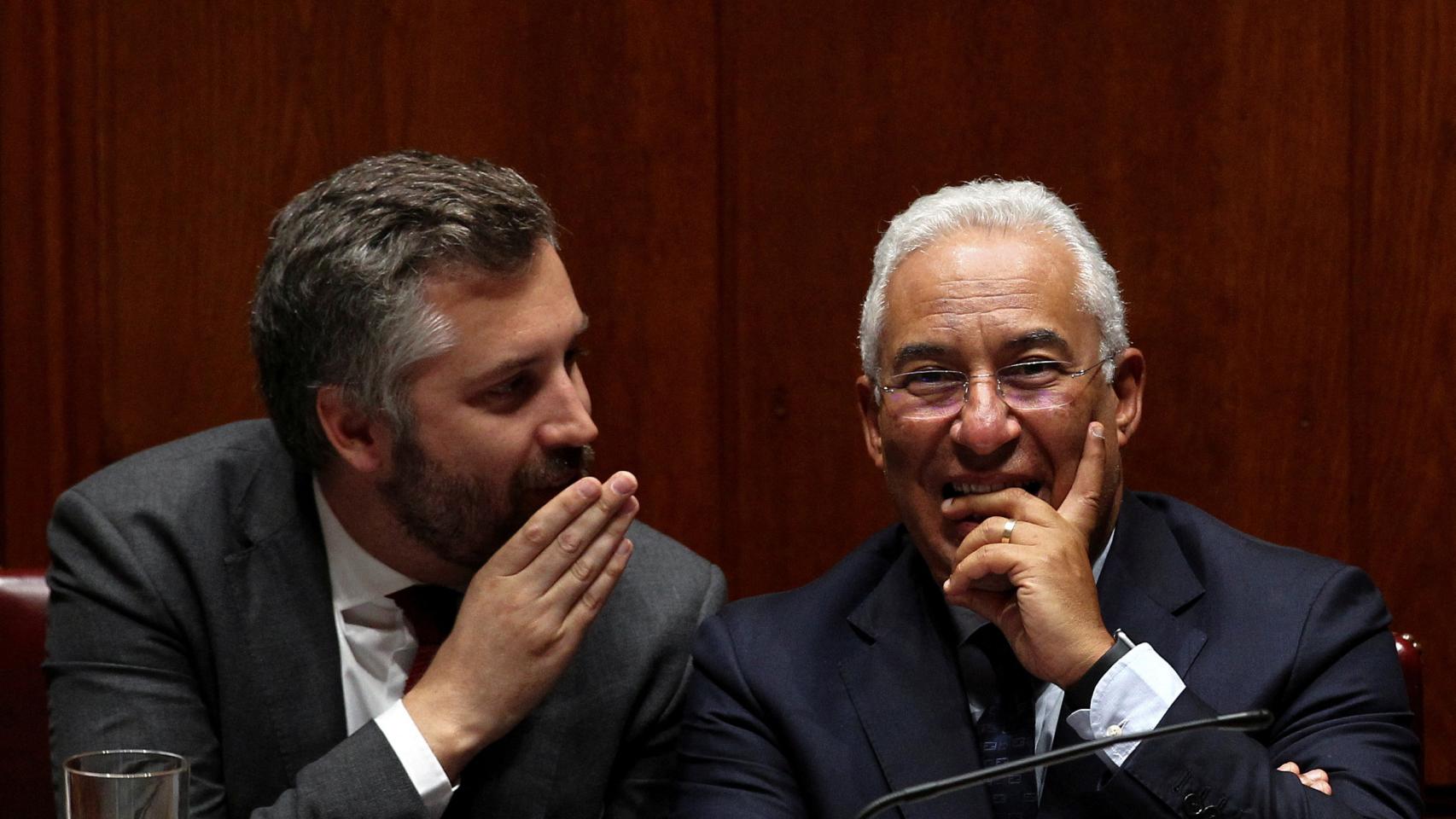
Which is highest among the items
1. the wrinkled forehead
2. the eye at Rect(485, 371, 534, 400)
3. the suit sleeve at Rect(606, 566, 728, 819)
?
the wrinkled forehead

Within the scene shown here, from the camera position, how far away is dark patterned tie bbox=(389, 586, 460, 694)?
6.84 feet

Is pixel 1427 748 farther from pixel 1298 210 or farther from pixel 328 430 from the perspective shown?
pixel 328 430

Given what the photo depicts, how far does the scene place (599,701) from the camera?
6.77ft

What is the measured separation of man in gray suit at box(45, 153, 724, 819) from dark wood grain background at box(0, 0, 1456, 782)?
0.54 metres

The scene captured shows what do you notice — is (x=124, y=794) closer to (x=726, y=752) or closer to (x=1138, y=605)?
(x=726, y=752)

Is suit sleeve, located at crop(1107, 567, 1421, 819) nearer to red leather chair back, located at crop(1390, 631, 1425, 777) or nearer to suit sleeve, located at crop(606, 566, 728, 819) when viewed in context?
red leather chair back, located at crop(1390, 631, 1425, 777)

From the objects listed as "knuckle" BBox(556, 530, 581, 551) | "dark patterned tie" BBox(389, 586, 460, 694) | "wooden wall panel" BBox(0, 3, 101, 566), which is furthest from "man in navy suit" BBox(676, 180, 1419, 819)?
"wooden wall panel" BBox(0, 3, 101, 566)

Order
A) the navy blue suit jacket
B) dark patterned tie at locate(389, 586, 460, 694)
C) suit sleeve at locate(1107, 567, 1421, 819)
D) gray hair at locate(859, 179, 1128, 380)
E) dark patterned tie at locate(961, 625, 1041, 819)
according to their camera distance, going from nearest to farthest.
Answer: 1. suit sleeve at locate(1107, 567, 1421, 819)
2. the navy blue suit jacket
3. dark patterned tie at locate(961, 625, 1041, 819)
4. gray hair at locate(859, 179, 1128, 380)
5. dark patterned tie at locate(389, 586, 460, 694)

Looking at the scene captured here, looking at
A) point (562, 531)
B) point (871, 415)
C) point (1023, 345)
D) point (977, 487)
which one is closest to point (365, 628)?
point (562, 531)

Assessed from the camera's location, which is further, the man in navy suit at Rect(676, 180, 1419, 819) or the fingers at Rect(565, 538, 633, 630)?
the fingers at Rect(565, 538, 633, 630)

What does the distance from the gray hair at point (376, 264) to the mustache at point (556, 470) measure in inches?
6.2

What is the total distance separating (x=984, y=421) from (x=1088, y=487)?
0.14 m

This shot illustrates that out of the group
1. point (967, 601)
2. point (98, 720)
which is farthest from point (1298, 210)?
point (98, 720)

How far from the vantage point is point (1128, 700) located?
1.69 meters
